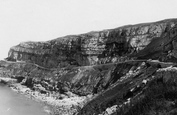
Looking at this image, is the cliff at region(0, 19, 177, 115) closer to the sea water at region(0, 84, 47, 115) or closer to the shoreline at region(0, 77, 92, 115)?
the shoreline at region(0, 77, 92, 115)

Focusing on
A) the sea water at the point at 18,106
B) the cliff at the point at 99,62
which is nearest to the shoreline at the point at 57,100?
the cliff at the point at 99,62

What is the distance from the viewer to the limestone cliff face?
88900 mm

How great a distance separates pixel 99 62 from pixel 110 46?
10549mm

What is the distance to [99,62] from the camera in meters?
113

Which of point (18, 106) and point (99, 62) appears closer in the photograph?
point (18, 106)

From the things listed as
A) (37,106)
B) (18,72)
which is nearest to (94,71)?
(37,106)

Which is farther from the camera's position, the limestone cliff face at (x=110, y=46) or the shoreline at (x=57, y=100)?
the limestone cliff face at (x=110, y=46)

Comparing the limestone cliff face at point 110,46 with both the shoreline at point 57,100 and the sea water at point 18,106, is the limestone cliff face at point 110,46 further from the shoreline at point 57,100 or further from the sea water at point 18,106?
the sea water at point 18,106

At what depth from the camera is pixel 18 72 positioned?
14712 centimetres

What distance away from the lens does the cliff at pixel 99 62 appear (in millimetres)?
68500

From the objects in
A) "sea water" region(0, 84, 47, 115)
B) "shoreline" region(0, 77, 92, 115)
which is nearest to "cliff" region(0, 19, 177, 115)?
"shoreline" region(0, 77, 92, 115)

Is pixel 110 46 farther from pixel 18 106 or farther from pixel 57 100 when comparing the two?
pixel 18 106

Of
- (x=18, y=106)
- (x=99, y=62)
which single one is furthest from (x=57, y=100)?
(x=99, y=62)

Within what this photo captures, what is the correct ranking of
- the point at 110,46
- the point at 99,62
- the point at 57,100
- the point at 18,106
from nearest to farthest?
the point at 18,106
the point at 57,100
the point at 99,62
the point at 110,46
